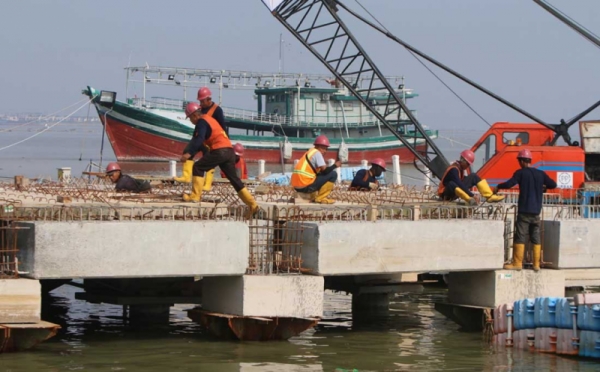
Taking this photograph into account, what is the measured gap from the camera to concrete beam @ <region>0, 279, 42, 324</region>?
12.3 metres

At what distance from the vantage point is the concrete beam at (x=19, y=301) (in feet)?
40.4

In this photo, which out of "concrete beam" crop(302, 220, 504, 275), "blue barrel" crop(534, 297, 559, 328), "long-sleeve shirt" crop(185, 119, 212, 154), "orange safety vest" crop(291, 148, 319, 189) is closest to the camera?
"blue barrel" crop(534, 297, 559, 328)

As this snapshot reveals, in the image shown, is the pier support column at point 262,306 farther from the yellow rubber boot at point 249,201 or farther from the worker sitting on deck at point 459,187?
the worker sitting on deck at point 459,187

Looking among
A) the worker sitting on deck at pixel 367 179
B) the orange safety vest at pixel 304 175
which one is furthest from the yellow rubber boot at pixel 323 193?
the worker sitting on deck at pixel 367 179

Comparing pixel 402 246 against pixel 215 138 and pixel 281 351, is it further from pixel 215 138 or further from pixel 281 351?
pixel 215 138

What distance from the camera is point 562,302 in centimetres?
1376

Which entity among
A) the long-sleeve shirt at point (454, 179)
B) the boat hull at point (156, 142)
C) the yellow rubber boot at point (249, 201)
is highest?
the boat hull at point (156, 142)

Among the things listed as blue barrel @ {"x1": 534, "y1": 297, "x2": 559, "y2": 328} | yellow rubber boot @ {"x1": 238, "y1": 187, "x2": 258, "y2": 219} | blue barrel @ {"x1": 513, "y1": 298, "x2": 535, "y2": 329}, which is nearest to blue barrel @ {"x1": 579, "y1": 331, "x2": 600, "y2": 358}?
blue barrel @ {"x1": 534, "y1": 297, "x2": 559, "y2": 328}

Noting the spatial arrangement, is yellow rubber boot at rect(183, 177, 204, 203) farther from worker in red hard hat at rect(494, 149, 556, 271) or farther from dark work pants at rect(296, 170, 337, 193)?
worker in red hard hat at rect(494, 149, 556, 271)

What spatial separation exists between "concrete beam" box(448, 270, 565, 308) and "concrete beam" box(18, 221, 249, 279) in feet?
12.1

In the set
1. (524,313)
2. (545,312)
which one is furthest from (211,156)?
(545,312)

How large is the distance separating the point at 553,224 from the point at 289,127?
67285mm

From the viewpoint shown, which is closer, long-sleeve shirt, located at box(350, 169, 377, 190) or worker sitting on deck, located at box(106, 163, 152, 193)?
worker sitting on deck, located at box(106, 163, 152, 193)

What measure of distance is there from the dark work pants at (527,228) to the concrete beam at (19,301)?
6.54 metres
